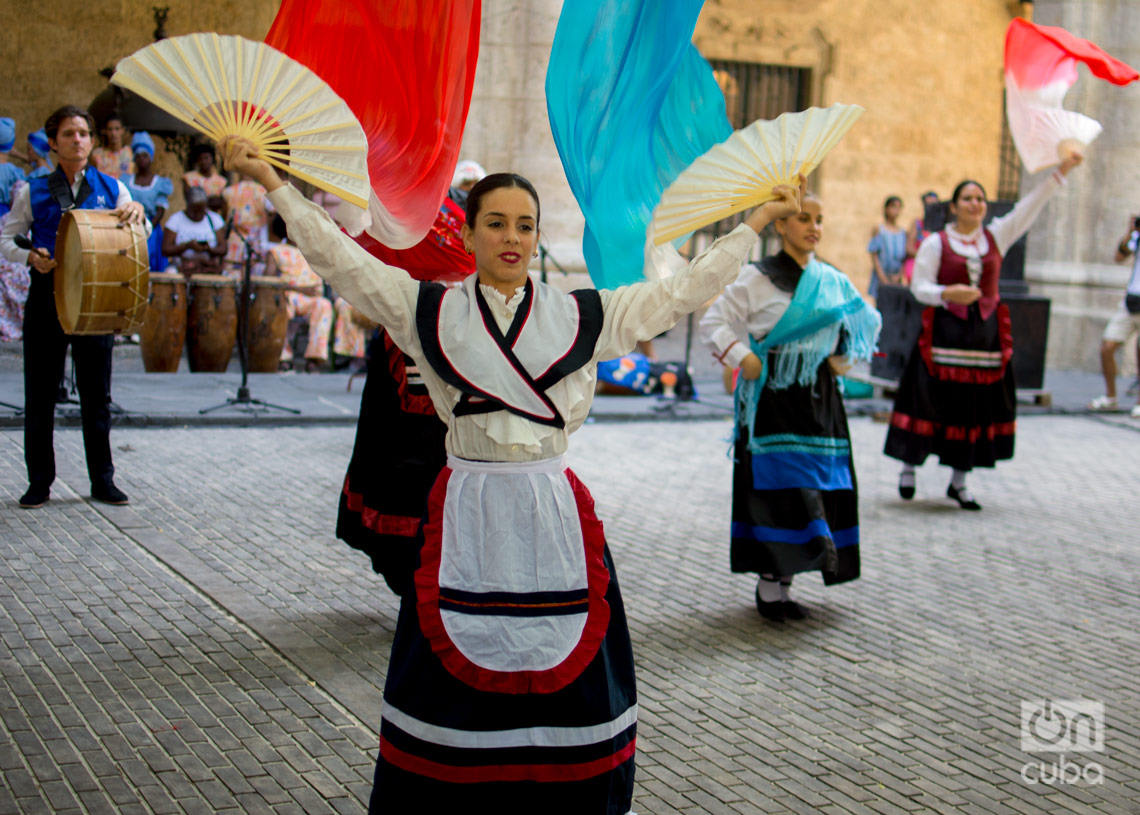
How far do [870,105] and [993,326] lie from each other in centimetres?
1171

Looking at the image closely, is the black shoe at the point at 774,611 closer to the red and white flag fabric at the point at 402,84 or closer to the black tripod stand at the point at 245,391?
the red and white flag fabric at the point at 402,84

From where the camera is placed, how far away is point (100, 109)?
13.2 meters

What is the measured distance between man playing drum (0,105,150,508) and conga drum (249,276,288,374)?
440 centimetres

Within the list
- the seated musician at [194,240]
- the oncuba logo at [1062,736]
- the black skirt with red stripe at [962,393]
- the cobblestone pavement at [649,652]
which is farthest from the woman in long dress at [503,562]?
the seated musician at [194,240]

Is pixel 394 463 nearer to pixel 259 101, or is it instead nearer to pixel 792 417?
pixel 792 417

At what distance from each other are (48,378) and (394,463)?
2693 mm

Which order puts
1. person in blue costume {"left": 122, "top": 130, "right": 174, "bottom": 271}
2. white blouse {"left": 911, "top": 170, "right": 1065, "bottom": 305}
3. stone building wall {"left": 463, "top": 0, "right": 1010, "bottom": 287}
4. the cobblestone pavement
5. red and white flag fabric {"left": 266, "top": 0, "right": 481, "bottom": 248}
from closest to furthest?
red and white flag fabric {"left": 266, "top": 0, "right": 481, "bottom": 248} < the cobblestone pavement < white blouse {"left": 911, "top": 170, "right": 1065, "bottom": 305} < person in blue costume {"left": 122, "top": 130, "right": 174, "bottom": 271} < stone building wall {"left": 463, "top": 0, "right": 1010, "bottom": 287}

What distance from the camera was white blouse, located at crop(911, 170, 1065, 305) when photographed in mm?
7379

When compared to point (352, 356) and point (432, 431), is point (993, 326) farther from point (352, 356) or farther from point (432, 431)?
point (352, 356)

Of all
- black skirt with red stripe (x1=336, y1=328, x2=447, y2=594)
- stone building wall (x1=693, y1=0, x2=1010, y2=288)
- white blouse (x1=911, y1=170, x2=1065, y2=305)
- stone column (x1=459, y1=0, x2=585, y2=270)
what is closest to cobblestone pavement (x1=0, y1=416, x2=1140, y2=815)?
black skirt with red stripe (x1=336, y1=328, x2=447, y2=594)

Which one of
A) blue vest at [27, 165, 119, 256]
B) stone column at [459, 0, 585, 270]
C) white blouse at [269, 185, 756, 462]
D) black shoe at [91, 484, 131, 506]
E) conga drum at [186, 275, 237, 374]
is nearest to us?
white blouse at [269, 185, 756, 462]

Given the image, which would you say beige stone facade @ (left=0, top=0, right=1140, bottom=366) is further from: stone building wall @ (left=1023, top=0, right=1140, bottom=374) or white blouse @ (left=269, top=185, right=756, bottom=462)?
white blouse @ (left=269, top=185, right=756, bottom=462)

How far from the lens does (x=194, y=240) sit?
1165cm

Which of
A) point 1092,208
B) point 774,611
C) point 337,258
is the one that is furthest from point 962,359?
point 1092,208
